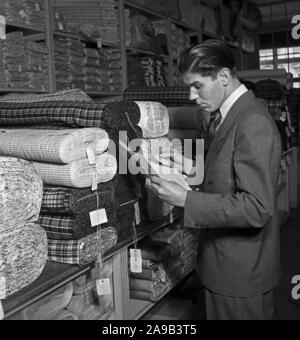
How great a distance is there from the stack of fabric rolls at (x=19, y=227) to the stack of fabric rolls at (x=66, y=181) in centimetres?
12

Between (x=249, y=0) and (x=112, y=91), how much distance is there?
394 cm

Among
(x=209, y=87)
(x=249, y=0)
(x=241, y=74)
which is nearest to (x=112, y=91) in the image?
(x=241, y=74)

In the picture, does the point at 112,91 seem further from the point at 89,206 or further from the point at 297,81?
the point at 297,81

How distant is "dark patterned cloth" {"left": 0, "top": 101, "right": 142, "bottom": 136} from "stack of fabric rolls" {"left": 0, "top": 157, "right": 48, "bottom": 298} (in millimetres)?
323

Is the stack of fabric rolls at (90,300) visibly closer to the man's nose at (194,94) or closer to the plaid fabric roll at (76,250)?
the plaid fabric roll at (76,250)

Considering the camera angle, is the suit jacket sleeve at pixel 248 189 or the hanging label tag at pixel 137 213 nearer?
the suit jacket sleeve at pixel 248 189

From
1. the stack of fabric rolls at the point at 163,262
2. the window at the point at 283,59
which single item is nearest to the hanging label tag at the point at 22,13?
the stack of fabric rolls at the point at 163,262

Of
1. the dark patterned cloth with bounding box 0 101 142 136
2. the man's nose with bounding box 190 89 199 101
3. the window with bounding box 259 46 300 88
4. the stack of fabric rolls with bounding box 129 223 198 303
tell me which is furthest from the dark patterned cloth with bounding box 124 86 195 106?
the window with bounding box 259 46 300 88

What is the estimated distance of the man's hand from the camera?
4.57ft

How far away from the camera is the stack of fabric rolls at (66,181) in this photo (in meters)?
1.44

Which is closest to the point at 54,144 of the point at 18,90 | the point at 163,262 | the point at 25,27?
the point at 163,262

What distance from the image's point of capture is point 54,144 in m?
1.41

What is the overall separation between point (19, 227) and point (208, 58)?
79cm
